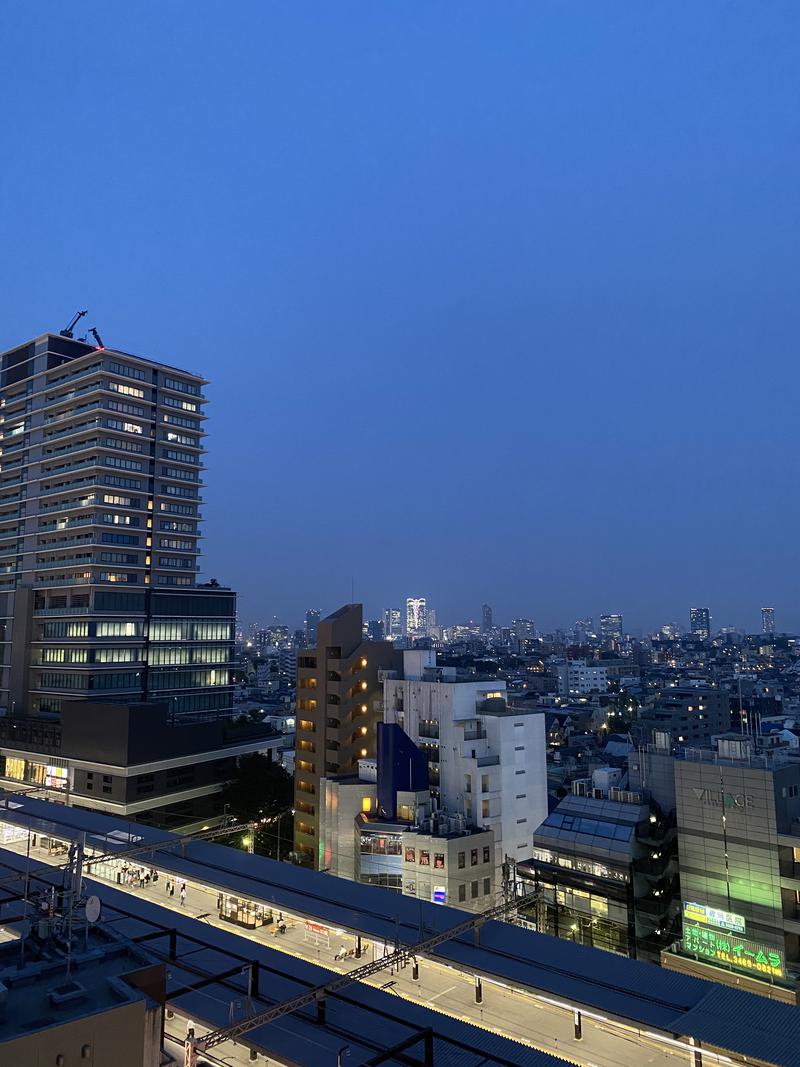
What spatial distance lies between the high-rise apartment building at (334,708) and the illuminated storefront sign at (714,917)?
27094 millimetres

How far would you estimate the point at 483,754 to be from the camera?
44.2 meters

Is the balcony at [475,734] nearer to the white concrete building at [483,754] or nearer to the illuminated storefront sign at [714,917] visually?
the white concrete building at [483,754]

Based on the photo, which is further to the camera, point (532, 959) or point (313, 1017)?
point (532, 959)

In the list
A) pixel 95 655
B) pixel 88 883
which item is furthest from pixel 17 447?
pixel 88 883

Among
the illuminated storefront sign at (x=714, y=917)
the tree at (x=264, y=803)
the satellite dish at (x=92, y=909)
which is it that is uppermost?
the satellite dish at (x=92, y=909)

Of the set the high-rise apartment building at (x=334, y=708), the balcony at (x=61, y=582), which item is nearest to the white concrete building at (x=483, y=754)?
the high-rise apartment building at (x=334, y=708)

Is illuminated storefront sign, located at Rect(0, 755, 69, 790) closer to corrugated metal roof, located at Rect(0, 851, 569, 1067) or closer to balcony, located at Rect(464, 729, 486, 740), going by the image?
balcony, located at Rect(464, 729, 486, 740)

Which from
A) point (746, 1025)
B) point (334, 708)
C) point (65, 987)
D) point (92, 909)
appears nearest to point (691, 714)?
point (334, 708)

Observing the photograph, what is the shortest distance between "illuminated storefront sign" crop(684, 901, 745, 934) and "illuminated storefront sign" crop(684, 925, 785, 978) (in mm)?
295

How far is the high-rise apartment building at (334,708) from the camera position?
52.9 m

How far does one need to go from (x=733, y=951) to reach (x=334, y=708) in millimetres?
31482

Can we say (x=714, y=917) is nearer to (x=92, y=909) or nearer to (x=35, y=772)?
(x=92, y=909)

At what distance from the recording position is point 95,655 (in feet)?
231

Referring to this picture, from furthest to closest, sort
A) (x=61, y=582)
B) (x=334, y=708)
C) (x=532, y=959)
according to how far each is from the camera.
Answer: (x=61, y=582), (x=334, y=708), (x=532, y=959)
